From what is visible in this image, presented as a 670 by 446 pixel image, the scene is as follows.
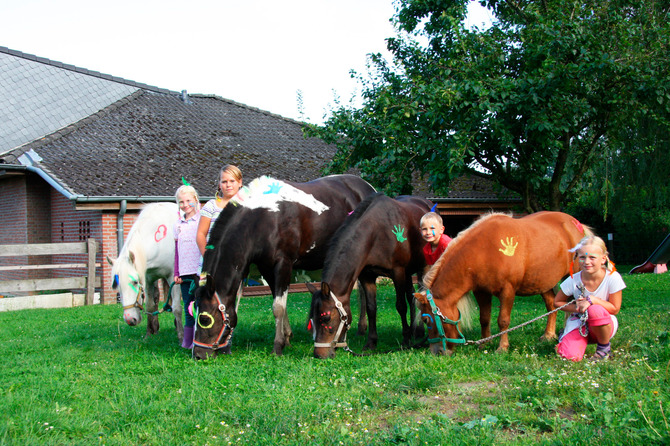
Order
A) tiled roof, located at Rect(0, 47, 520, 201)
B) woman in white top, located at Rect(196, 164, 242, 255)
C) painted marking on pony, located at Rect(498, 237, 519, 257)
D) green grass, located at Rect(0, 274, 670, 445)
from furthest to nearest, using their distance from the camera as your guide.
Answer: tiled roof, located at Rect(0, 47, 520, 201)
woman in white top, located at Rect(196, 164, 242, 255)
painted marking on pony, located at Rect(498, 237, 519, 257)
green grass, located at Rect(0, 274, 670, 445)

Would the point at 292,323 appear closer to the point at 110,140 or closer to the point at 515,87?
the point at 515,87

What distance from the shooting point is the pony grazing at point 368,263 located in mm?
5785

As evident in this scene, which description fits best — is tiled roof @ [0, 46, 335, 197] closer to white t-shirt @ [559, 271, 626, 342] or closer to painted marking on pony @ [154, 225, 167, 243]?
painted marking on pony @ [154, 225, 167, 243]

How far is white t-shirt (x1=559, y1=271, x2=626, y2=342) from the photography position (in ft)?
16.4

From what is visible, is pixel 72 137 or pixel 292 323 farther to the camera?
pixel 72 137

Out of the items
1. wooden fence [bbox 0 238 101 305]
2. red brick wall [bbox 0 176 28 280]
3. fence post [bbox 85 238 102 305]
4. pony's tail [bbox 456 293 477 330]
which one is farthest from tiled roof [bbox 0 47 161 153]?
pony's tail [bbox 456 293 477 330]

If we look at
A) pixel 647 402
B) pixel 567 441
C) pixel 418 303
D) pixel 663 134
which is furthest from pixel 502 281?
pixel 663 134

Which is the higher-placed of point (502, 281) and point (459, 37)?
point (459, 37)

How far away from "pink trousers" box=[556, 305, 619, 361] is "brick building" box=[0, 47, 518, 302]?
453 inches

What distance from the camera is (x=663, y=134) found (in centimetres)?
1688

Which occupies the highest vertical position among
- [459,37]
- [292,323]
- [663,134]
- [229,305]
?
[459,37]

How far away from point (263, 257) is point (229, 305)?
2.21ft

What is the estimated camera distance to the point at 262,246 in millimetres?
6301

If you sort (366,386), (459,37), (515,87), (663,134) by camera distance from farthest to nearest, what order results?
1. (663,134)
2. (459,37)
3. (515,87)
4. (366,386)
